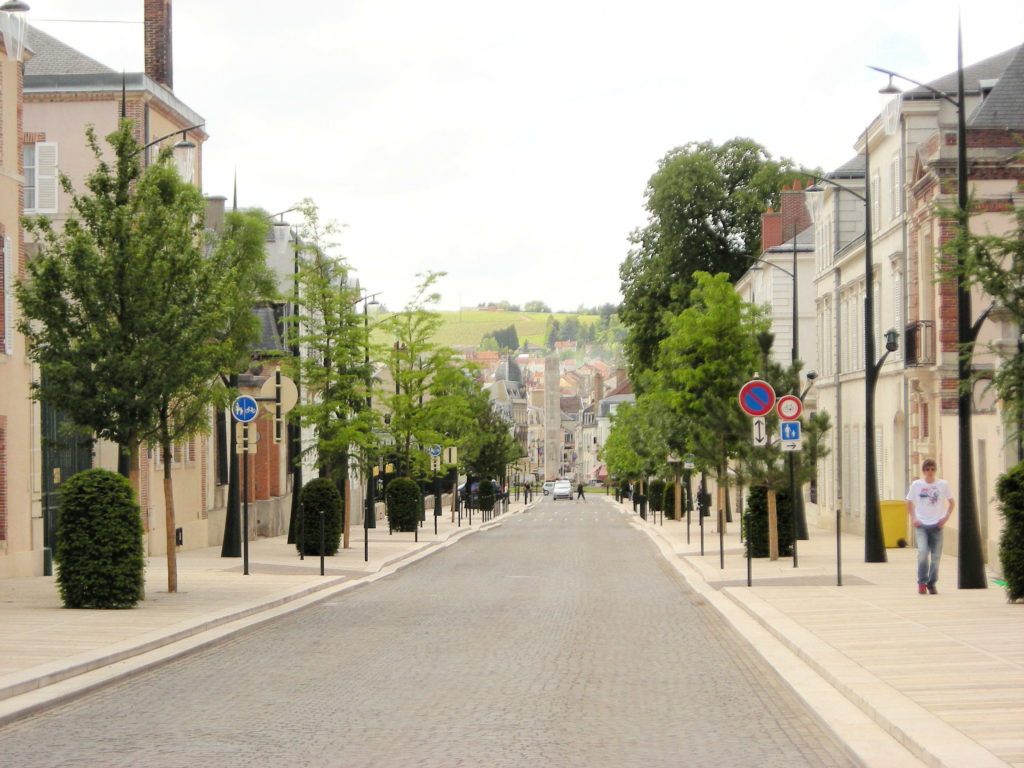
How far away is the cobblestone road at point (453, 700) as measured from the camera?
9586mm

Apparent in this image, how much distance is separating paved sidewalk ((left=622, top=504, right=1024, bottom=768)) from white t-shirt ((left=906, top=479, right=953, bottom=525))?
1.09 metres

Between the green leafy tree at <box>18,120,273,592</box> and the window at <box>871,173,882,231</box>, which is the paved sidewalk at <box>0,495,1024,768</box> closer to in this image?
the green leafy tree at <box>18,120,273,592</box>

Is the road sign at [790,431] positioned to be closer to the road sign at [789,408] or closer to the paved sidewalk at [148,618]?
the road sign at [789,408]

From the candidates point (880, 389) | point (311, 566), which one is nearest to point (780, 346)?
point (880, 389)

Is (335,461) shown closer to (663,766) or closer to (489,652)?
(489,652)

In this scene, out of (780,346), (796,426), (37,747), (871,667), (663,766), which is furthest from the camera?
(780,346)

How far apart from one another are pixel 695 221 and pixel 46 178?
42647 millimetres

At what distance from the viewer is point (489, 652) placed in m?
15.3

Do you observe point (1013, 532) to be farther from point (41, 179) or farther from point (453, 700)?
point (41, 179)

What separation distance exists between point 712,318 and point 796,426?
17.0 meters

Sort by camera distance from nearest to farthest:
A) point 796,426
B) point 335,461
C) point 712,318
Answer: point 796,426, point 335,461, point 712,318

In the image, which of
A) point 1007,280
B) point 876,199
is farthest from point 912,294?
point 1007,280

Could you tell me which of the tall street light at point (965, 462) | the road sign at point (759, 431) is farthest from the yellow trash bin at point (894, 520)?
the tall street light at point (965, 462)

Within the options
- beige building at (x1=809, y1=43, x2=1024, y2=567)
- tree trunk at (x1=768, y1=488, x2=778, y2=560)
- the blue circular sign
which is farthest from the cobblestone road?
beige building at (x1=809, y1=43, x2=1024, y2=567)
